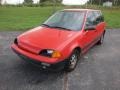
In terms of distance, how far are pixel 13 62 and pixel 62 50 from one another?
74.6 inches

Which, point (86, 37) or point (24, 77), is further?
point (86, 37)

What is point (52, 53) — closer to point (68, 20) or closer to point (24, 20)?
point (68, 20)

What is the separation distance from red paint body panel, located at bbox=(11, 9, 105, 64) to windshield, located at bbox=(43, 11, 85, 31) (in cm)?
25

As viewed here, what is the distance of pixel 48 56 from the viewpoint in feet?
15.5

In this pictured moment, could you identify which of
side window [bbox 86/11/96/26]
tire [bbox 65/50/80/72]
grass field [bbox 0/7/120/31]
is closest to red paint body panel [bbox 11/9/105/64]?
tire [bbox 65/50/80/72]

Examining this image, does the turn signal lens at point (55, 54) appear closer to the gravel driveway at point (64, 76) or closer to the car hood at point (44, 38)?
the car hood at point (44, 38)

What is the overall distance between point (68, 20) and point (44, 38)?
1.33 m

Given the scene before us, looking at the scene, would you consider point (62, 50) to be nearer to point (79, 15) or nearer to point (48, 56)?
point (48, 56)

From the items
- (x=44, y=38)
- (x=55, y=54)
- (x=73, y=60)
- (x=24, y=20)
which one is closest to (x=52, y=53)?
(x=55, y=54)

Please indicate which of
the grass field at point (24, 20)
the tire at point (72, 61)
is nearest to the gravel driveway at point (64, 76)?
the tire at point (72, 61)

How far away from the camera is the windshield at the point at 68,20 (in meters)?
5.99

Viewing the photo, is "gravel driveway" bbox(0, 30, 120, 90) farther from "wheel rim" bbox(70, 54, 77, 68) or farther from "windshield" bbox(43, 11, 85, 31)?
"windshield" bbox(43, 11, 85, 31)

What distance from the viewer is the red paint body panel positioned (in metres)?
4.79

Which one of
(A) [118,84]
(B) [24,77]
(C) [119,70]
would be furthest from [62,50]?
(C) [119,70]
